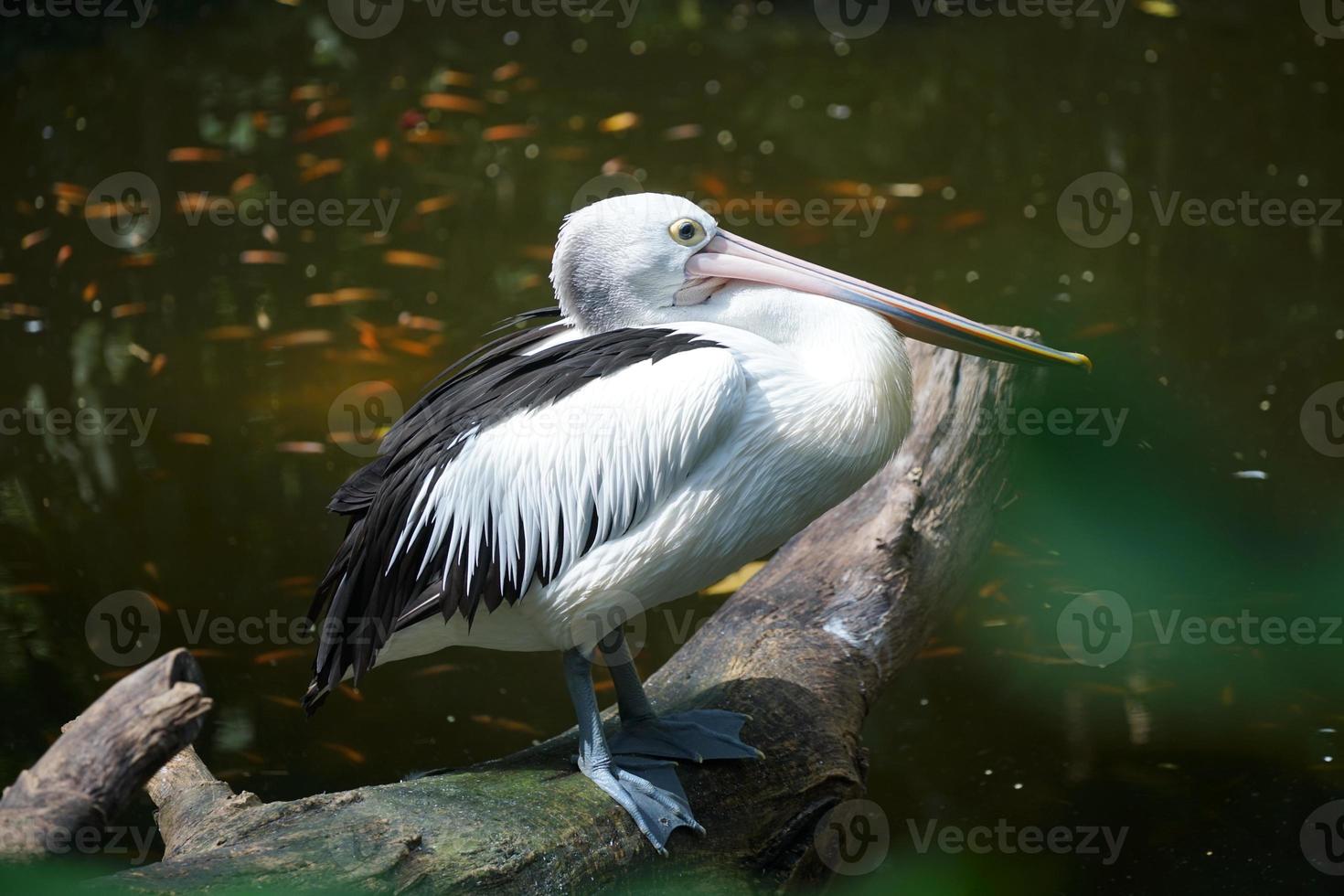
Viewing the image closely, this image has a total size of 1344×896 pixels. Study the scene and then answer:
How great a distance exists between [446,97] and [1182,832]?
4.55 m

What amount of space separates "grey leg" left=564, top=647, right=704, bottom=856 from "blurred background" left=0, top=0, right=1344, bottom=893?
0.39m

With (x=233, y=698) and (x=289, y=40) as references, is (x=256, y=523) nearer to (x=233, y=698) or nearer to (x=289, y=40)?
(x=233, y=698)

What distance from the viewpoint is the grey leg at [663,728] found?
2.31 m

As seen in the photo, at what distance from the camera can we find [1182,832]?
9.09 ft

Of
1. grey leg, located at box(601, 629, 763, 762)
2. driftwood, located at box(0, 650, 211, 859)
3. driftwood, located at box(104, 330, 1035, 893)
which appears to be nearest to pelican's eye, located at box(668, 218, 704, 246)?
grey leg, located at box(601, 629, 763, 762)

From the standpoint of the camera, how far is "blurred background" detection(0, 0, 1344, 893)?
121 inches

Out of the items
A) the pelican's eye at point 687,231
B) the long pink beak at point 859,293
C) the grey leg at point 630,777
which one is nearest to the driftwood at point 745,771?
the grey leg at point 630,777

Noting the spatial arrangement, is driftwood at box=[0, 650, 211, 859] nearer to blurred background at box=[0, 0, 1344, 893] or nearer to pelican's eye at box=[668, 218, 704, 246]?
blurred background at box=[0, 0, 1344, 893]

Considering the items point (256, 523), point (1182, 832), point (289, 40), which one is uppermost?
point (289, 40)

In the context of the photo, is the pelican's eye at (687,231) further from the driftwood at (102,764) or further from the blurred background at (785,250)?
the driftwood at (102,764)

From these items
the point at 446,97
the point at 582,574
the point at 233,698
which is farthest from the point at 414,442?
the point at 446,97

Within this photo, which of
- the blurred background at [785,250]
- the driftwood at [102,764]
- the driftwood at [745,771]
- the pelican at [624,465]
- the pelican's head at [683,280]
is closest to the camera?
the driftwood at [745,771]

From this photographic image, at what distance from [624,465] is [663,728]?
1.58 feet

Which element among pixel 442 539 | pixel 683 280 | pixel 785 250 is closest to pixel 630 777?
pixel 442 539
